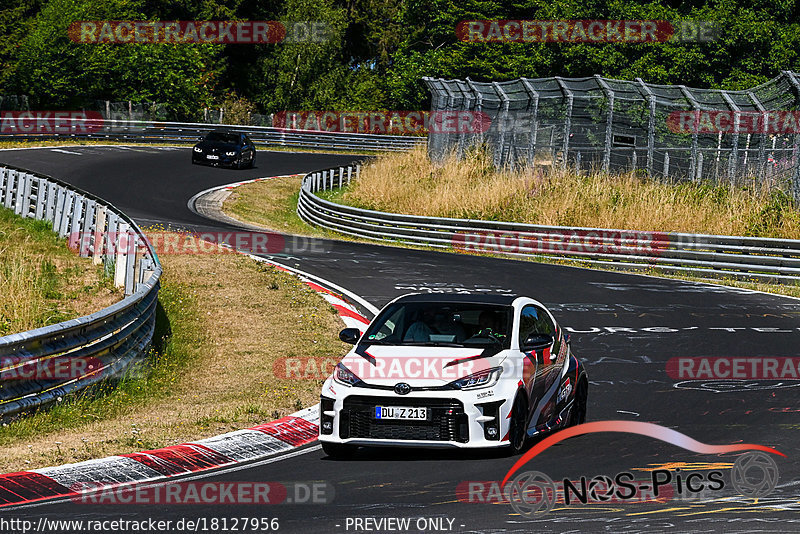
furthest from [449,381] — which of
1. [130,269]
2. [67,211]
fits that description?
[67,211]

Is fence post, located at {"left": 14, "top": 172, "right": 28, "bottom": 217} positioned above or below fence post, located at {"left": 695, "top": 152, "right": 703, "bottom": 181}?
below

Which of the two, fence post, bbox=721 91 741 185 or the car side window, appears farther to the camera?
fence post, bbox=721 91 741 185

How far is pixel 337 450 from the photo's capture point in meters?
9.35

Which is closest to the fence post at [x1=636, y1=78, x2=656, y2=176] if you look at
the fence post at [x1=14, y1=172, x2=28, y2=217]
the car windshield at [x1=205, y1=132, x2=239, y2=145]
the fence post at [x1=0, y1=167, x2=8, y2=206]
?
the fence post at [x1=14, y1=172, x2=28, y2=217]

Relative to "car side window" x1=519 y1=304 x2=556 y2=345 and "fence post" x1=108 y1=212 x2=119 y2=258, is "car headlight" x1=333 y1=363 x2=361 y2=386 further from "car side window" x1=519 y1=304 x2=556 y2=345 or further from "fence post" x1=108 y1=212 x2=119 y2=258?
"fence post" x1=108 y1=212 x2=119 y2=258

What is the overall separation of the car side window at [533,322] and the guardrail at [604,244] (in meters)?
13.3

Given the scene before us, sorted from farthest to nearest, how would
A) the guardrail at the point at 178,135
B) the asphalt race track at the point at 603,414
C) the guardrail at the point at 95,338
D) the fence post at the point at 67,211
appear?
1. the guardrail at the point at 178,135
2. the fence post at the point at 67,211
3. the guardrail at the point at 95,338
4. the asphalt race track at the point at 603,414

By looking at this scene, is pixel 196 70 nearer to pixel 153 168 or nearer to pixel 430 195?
pixel 153 168

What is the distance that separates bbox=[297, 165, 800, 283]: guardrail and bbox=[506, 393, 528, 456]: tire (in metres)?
14.9

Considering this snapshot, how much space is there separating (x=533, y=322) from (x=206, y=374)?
206 inches

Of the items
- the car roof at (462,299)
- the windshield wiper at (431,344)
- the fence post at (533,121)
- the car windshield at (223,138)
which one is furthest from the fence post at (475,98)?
the windshield wiper at (431,344)

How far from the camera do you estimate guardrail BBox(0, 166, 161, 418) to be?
10531 millimetres

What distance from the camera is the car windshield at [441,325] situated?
10.1m

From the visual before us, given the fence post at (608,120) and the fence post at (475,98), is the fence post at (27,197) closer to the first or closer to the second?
the fence post at (475,98)
